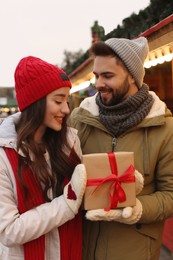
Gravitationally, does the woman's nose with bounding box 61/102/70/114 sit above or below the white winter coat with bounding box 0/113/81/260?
above

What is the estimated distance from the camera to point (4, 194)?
1562 mm

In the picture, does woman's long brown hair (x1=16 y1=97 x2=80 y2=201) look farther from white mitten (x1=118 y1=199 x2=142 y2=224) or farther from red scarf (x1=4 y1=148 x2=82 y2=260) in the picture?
white mitten (x1=118 y1=199 x2=142 y2=224)

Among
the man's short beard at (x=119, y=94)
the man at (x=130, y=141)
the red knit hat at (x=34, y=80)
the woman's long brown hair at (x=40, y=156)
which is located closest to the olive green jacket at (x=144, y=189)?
the man at (x=130, y=141)

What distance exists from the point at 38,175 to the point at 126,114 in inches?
23.0

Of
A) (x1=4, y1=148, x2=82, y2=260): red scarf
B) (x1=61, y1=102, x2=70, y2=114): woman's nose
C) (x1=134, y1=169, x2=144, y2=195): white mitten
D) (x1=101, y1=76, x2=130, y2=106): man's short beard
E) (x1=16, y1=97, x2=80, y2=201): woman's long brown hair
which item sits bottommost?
(x1=4, y1=148, x2=82, y2=260): red scarf

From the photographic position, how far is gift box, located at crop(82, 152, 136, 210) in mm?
1503

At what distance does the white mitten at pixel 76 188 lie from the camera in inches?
57.7

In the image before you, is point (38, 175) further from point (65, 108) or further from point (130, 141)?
point (130, 141)

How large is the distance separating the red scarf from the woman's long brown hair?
0.09 feet

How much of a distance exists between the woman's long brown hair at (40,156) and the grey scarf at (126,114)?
0.94ft

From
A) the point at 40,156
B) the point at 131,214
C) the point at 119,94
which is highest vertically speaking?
the point at 119,94

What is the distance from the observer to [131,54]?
1912 millimetres

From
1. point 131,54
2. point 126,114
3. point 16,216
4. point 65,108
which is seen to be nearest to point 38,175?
point 16,216

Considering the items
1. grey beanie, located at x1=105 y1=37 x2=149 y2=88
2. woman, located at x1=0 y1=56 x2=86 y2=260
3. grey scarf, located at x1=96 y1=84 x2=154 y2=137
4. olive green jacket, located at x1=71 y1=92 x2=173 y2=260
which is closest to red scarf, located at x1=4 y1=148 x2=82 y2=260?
woman, located at x1=0 y1=56 x2=86 y2=260
